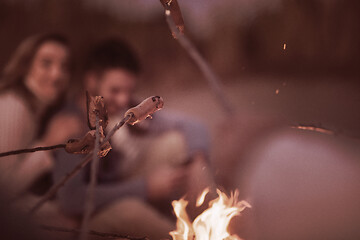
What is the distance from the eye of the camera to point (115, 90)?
5.26 ft

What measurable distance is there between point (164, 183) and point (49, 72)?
71 cm

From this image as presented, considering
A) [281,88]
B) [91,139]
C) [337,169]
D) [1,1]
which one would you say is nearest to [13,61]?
[1,1]

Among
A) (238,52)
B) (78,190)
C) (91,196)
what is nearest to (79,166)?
(91,196)

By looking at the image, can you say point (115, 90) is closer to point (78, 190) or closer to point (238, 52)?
point (78, 190)

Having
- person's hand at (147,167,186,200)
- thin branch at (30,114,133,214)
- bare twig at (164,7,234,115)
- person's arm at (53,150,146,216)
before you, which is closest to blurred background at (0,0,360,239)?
bare twig at (164,7,234,115)

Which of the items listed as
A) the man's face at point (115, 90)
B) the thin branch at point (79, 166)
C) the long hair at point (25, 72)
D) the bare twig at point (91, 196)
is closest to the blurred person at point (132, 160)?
the man's face at point (115, 90)

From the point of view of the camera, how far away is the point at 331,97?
1.61 metres

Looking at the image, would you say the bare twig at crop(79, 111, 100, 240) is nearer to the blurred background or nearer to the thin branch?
the thin branch

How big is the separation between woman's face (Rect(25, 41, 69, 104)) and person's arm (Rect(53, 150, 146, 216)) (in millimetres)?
306

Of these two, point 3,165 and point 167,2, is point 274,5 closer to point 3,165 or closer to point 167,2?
point 167,2

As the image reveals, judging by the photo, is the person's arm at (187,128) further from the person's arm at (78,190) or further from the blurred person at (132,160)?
the person's arm at (78,190)

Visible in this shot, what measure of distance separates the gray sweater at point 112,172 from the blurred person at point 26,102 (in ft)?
0.47

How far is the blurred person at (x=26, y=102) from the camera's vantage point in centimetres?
156

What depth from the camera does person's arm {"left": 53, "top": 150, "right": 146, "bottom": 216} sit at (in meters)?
1.41
